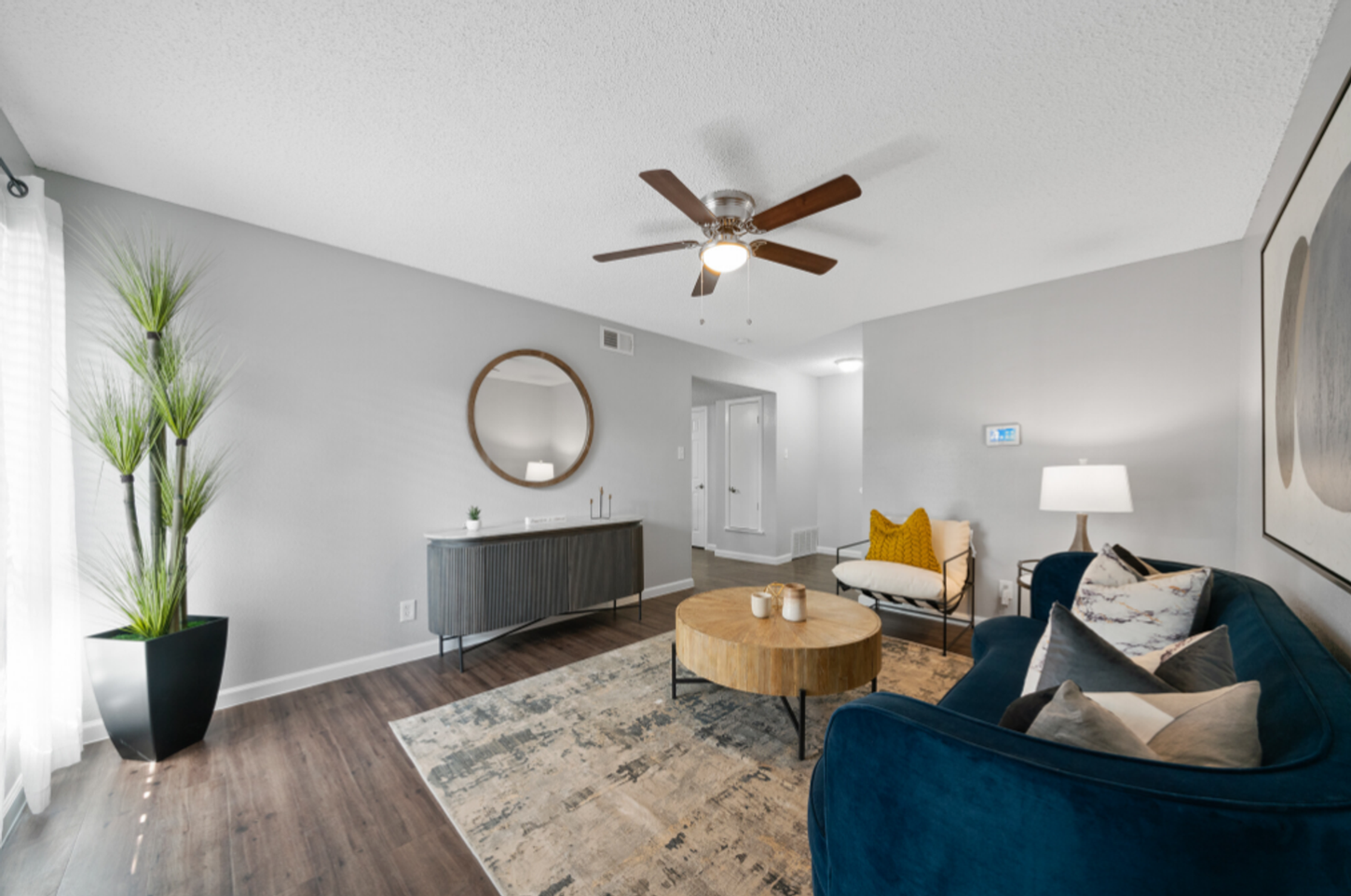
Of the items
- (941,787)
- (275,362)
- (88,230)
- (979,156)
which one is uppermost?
(979,156)

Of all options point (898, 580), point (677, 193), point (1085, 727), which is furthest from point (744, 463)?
point (1085, 727)

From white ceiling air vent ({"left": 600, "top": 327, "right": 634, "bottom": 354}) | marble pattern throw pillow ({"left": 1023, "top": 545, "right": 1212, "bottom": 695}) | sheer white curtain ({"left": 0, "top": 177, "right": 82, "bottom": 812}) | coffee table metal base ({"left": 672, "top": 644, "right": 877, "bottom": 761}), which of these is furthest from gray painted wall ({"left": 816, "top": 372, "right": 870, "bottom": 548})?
sheer white curtain ({"left": 0, "top": 177, "right": 82, "bottom": 812})

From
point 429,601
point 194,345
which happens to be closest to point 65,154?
point 194,345

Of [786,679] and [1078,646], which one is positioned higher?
[1078,646]

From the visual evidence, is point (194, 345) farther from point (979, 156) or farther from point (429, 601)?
point (979, 156)

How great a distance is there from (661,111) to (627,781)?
8.09 feet

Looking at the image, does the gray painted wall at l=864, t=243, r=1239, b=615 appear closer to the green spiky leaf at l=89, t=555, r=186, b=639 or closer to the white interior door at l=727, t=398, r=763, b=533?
the white interior door at l=727, t=398, r=763, b=533

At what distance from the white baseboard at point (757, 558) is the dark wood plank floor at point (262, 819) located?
13.7ft

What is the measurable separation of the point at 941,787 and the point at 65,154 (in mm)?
3603

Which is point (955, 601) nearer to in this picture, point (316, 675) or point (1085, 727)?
point (1085, 727)

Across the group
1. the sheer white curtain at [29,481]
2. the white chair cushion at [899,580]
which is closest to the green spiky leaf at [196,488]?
the sheer white curtain at [29,481]

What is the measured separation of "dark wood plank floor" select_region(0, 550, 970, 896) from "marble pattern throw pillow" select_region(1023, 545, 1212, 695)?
1.98 m

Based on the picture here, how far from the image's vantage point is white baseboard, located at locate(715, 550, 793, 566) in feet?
20.1

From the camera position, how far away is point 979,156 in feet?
6.73
